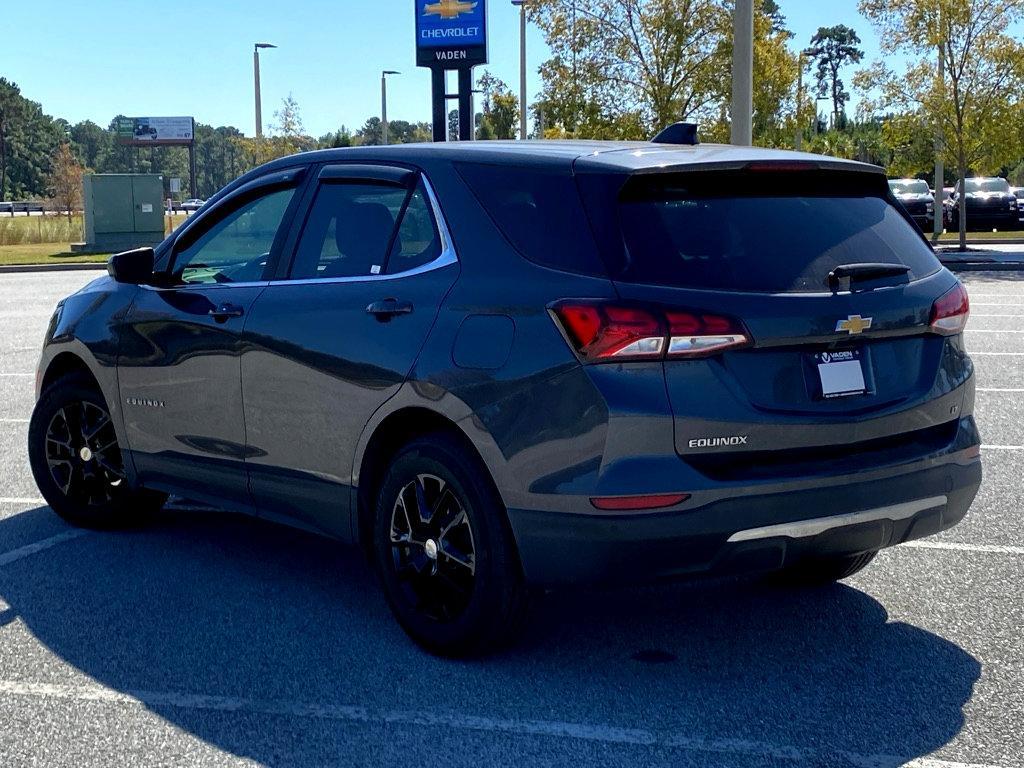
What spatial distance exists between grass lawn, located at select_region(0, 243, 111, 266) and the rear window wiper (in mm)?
29348

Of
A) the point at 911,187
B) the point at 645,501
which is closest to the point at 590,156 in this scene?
the point at 645,501

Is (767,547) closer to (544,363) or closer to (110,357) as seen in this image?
(544,363)

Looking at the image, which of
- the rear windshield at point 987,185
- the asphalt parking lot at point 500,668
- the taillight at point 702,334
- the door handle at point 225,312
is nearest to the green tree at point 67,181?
the rear windshield at point 987,185

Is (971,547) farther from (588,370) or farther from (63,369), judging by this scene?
(63,369)

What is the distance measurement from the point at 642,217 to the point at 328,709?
177 centimetres

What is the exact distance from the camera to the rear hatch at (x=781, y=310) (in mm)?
4113

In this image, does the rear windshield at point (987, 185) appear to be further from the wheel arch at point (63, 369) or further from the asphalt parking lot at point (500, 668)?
the wheel arch at point (63, 369)

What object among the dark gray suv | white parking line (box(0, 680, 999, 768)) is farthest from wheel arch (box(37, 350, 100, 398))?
white parking line (box(0, 680, 999, 768))

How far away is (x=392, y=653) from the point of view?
15.5 feet

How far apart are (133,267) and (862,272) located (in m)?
3.13

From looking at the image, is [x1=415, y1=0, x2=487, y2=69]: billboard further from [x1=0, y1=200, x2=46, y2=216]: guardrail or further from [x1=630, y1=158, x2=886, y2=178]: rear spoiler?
[x1=0, y1=200, x2=46, y2=216]: guardrail

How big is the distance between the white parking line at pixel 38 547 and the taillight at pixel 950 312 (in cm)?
394

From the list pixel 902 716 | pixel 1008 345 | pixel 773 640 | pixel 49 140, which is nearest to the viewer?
pixel 902 716

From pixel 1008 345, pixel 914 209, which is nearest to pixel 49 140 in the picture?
pixel 914 209
